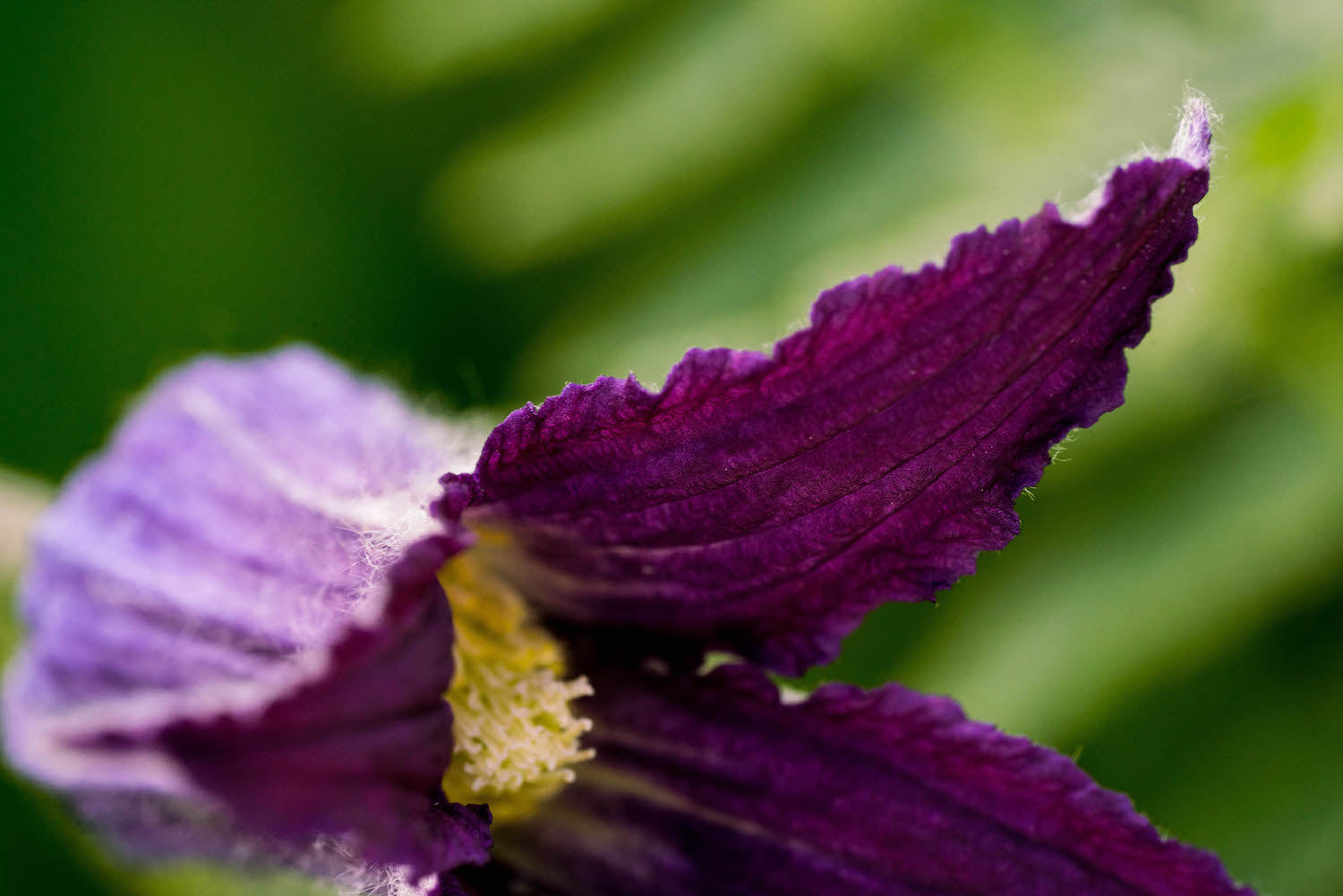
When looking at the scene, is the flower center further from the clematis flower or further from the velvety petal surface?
the velvety petal surface

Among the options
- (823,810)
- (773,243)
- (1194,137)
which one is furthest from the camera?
(773,243)

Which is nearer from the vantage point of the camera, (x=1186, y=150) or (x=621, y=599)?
(x=1186, y=150)

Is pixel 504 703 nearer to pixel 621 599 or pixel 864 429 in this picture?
pixel 621 599

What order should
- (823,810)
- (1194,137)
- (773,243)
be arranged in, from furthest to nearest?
(773,243) < (823,810) < (1194,137)

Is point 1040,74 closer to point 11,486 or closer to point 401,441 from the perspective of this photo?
point 401,441

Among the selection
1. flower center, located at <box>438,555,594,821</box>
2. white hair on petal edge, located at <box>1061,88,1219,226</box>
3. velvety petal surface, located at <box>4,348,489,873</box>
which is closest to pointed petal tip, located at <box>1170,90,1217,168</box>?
white hair on petal edge, located at <box>1061,88,1219,226</box>

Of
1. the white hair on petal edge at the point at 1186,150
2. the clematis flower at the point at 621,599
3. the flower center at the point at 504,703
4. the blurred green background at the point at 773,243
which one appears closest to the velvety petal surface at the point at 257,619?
the clematis flower at the point at 621,599

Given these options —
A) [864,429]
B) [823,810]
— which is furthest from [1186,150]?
[823,810]

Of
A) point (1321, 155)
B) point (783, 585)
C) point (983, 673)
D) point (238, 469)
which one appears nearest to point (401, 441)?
point (238, 469)
